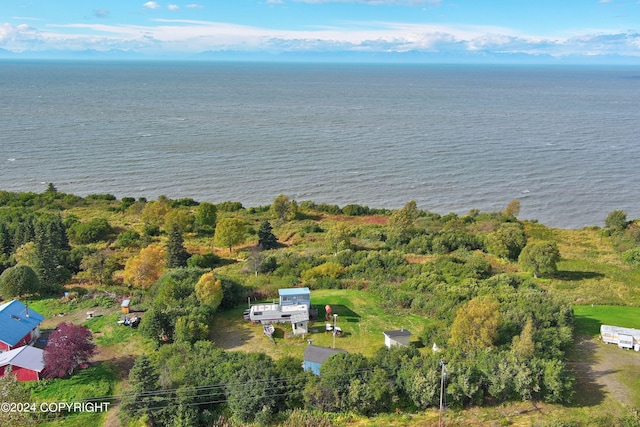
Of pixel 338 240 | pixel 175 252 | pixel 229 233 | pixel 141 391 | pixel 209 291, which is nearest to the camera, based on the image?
pixel 141 391

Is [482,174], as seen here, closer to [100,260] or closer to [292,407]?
[100,260]

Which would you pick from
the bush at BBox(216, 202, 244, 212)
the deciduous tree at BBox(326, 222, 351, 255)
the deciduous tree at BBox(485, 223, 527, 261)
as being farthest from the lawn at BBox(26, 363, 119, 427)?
the bush at BBox(216, 202, 244, 212)

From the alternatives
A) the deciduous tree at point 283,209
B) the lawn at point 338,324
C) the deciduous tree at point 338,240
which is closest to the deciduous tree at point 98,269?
the lawn at point 338,324

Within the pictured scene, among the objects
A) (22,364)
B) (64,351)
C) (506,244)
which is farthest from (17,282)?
(506,244)

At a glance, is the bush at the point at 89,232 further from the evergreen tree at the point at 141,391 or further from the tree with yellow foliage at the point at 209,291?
the evergreen tree at the point at 141,391

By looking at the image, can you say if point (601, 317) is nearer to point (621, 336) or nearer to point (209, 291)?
point (621, 336)
